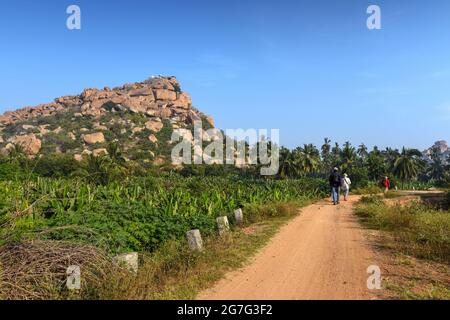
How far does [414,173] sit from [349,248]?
54.8 m

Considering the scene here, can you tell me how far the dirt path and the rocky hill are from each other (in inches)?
2632

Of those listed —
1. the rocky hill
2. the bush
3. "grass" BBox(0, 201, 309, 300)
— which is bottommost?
"grass" BBox(0, 201, 309, 300)

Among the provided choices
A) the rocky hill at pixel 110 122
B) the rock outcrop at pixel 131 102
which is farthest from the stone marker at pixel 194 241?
the rock outcrop at pixel 131 102

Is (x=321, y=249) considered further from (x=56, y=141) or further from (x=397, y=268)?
(x=56, y=141)

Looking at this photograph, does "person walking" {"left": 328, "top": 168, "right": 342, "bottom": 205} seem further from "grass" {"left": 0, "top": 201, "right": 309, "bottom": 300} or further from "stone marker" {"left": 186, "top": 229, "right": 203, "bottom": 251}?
"stone marker" {"left": 186, "top": 229, "right": 203, "bottom": 251}

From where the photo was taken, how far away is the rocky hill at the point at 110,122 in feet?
296

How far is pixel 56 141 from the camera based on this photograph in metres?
92.9

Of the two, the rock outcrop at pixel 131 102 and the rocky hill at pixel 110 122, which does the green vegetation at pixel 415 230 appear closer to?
the rocky hill at pixel 110 122

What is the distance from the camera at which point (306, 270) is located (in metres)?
6.11

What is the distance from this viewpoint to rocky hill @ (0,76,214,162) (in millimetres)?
90188

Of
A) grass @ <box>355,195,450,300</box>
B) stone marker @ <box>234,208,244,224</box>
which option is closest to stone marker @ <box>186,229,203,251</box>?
grass @ <box>355,195,450,300</box>

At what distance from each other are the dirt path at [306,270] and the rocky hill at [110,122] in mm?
66857

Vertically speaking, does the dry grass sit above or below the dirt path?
above

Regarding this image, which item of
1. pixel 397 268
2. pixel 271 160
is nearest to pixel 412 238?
pixel 397 268
